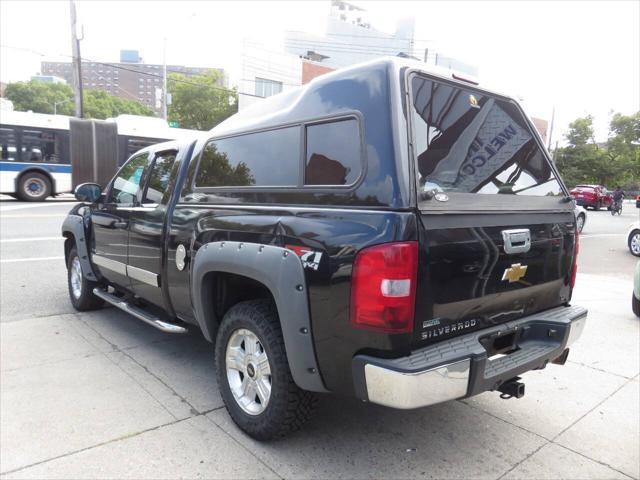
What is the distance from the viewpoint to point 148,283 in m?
3.85

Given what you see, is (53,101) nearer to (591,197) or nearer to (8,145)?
(8,145)

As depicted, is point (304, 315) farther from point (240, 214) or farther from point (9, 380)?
point (9, 380)

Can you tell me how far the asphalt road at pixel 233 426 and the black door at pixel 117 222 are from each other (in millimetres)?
675

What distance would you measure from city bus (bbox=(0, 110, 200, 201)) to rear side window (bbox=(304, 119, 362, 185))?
17900 mm

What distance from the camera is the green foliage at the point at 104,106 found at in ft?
218

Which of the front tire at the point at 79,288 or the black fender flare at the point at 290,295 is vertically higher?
the black fender flare at the point at 290,295

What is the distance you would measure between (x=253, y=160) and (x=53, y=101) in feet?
291

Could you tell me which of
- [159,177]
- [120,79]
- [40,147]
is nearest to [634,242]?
[159,177]

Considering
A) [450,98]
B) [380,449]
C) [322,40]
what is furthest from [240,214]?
[322,40]

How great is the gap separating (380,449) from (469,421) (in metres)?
0.73

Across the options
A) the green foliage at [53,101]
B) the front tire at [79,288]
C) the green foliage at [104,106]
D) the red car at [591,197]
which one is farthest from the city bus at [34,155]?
the green foliage at [53,101]

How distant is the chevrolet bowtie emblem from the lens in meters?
2.58

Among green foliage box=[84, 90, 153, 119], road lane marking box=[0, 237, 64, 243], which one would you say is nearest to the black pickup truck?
road lane marking box=[0, 237, 64, 243]

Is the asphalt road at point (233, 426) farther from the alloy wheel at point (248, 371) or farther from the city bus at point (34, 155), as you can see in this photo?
the city bus at point (34, 155)
